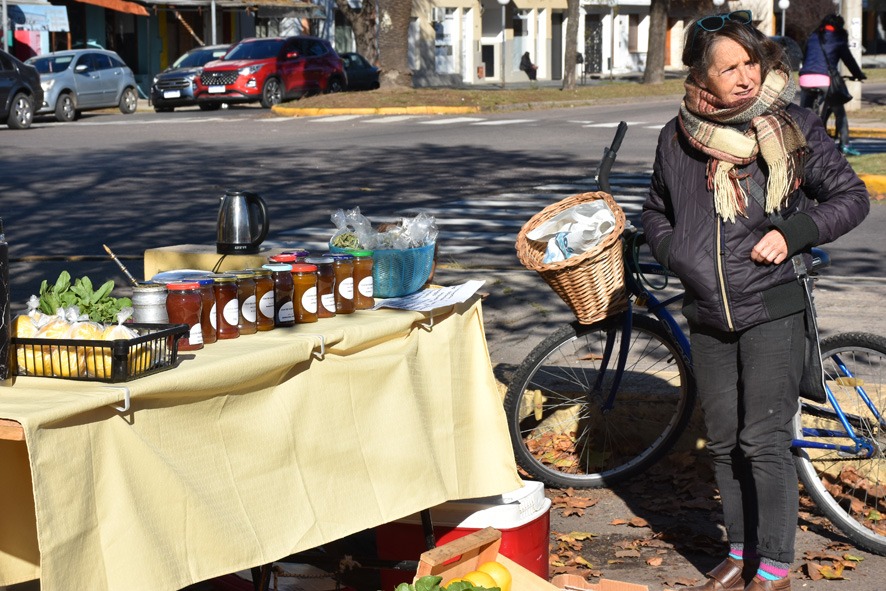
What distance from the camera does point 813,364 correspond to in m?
4.23

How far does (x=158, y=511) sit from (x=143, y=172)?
1319 cm

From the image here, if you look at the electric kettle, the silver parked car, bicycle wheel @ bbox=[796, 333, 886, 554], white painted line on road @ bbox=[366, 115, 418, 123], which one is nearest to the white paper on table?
the electric kettle

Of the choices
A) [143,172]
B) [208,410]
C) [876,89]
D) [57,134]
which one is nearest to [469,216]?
[143,172]

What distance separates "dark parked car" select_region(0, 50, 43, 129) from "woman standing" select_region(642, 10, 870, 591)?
20617mm

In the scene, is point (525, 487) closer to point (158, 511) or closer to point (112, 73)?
point (158, 511)

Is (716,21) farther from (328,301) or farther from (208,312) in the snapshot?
(208,312)

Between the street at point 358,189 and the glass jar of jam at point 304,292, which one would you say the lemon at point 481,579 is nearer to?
the glass jar of jam at point 304,292

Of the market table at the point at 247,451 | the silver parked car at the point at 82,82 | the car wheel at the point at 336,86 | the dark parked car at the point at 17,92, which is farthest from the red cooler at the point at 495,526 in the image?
the car wheel at the point at 336,86

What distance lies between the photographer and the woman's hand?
3846 millimetres

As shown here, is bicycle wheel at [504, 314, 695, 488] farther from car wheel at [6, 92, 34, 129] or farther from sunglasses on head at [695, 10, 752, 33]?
car wheel at [6, 92, 34, 129]

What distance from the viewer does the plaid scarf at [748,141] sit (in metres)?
3.83

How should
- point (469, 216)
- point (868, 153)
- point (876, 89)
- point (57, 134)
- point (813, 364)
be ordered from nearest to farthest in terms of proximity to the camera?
point (813, 364)
point (469, 216)
point (868, 153)
point (57, 134)
point (876, 89)

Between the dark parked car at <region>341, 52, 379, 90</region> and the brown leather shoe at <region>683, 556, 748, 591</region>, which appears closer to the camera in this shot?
the brown leather shoe at <region>683, 556, 748, 591</region>

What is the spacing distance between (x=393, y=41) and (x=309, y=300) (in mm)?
27836
